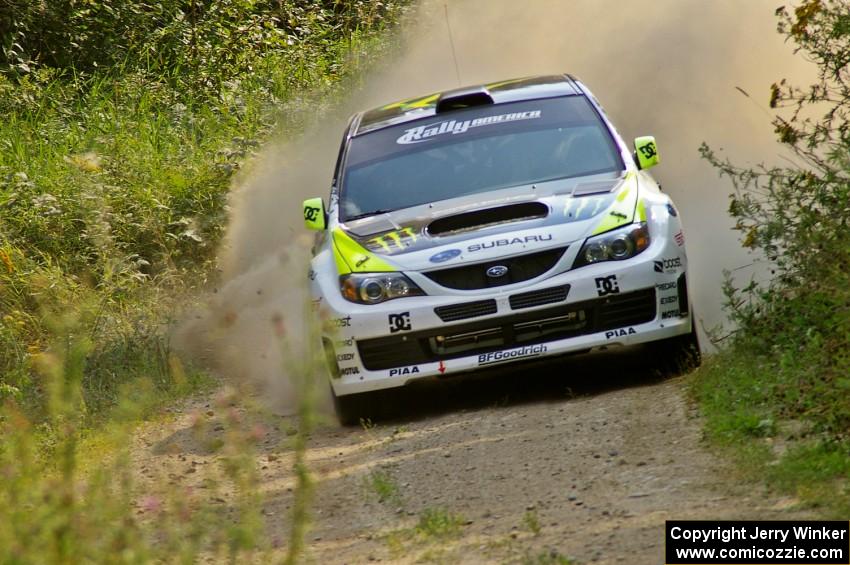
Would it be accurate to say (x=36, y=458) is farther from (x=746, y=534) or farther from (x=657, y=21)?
(x=657, y=21)

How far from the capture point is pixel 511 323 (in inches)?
316

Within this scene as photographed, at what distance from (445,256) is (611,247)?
905 mm

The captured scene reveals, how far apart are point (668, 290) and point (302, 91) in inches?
434

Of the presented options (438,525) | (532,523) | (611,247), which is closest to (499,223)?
(611,247)

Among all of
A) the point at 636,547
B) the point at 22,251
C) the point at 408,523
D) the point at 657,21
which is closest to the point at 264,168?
the point at 22,251

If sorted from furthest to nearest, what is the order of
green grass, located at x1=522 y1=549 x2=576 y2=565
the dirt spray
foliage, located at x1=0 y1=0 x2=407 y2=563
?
the dirt spray, green grass, located at x1=522 y1=549 x2=576 y2=565, foliage, located at x1=0 y1=0 x2=407 y2=563

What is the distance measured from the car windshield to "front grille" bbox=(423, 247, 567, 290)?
0.95 m

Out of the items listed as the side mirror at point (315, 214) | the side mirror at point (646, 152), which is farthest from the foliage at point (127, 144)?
the side mirror at point (646, 152)

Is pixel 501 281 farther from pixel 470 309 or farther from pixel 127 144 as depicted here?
pixel 127 144

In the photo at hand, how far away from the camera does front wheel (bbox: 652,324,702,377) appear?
8195 millimetres

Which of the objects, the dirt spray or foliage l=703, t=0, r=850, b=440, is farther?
the dirt spray

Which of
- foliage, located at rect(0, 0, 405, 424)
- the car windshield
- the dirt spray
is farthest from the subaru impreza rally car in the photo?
foliage, located at rect(0, 0, 405, 424)

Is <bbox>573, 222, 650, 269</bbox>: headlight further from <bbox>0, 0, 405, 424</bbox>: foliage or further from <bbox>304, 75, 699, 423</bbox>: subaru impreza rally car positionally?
<bbox>0, 0, 405, 424</bbox>: foliage

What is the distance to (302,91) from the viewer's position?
18.4 metres
